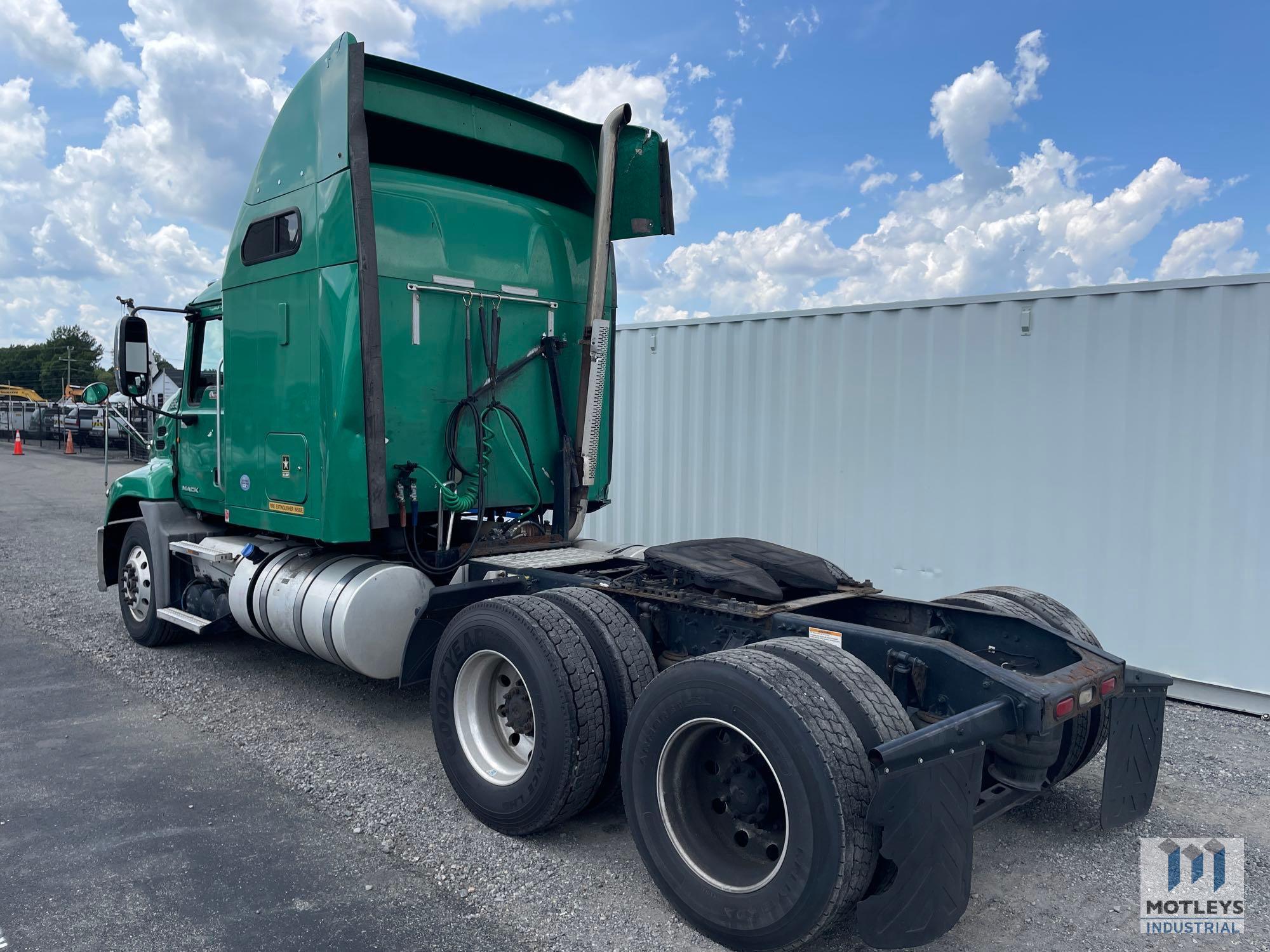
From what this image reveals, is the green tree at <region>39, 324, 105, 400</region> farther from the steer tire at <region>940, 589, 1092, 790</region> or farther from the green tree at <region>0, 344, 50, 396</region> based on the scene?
the steer tire at <region>940, 589, 1092, 790</region>

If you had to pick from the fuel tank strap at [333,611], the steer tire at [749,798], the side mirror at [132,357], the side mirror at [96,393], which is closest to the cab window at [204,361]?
the side mirror at [132,357]

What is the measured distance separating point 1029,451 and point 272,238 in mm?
5471

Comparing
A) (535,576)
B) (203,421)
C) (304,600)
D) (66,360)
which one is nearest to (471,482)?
(535,576)

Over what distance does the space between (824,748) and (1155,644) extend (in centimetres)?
469

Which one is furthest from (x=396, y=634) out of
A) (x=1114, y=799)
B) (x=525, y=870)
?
(x=1114, y=799)

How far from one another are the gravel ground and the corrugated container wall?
0.63m

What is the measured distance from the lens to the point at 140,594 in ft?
23.6

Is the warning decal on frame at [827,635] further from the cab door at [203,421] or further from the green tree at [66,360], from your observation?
the green tree at [66,360]

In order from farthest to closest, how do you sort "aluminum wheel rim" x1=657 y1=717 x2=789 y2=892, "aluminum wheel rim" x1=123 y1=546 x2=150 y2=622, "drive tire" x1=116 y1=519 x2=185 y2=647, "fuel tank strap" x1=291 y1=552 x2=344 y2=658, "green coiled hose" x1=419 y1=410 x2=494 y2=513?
"aluminum wheel rim" x1=123 y1=546 x2=150 y2=622 → "drive tire" x1=116 y1=519 x2=185 y2=647 → "fuel tank strap" x1=291 y1=552 x2=344 y2=658 → "green coiled hose" x1=419 y1=410 x2=494 y2=513 → "aluminum wheel rim" x1=657 y1=717 x2=789 y2=892

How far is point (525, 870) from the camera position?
370cm

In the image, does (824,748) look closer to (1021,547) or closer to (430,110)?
(430,110)

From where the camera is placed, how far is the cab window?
6582 mm

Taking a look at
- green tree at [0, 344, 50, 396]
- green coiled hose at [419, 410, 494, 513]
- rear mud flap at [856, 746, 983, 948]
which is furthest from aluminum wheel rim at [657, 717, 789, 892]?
green tree at [0, 344, 50, 396]

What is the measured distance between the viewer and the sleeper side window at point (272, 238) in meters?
5.31
